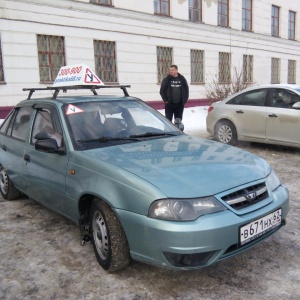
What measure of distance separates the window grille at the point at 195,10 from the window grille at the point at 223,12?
158cm

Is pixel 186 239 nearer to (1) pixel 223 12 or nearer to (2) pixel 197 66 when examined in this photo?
(2) pixel 197 66

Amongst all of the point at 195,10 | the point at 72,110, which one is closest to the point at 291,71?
the point at 195,10

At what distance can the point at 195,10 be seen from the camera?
1783 cm

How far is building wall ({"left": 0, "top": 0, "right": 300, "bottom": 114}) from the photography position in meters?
12.1

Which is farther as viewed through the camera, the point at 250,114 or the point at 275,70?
the point at 275,70

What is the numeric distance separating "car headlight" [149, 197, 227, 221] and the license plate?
0.89 ft

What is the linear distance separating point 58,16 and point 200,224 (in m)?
12.4

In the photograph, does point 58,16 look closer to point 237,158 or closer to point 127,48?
point 127,48

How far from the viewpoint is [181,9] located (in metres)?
17.0

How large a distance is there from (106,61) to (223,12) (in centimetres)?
837

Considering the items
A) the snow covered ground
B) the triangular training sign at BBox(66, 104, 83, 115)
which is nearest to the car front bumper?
the triangular training sign at BBox(66, 104, 83, 115)

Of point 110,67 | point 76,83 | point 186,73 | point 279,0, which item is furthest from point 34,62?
point 279,0

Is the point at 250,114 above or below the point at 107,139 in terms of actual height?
below

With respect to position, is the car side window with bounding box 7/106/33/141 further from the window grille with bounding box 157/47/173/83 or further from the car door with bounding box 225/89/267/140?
the window grille with bounding box 157/47/173/83
